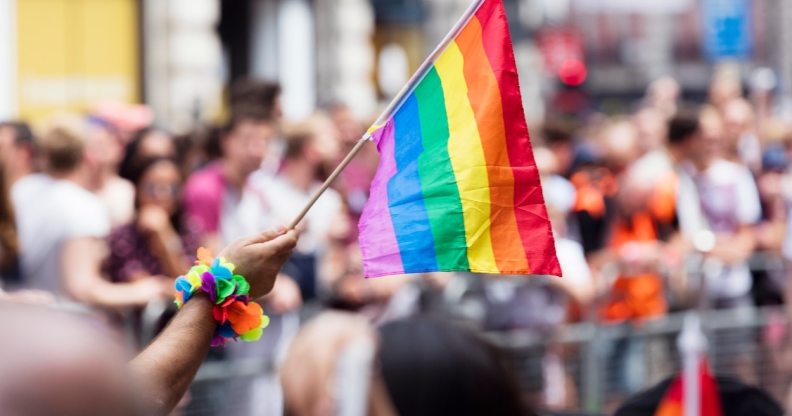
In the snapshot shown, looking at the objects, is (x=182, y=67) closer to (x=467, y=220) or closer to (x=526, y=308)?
(x=526, y=308)

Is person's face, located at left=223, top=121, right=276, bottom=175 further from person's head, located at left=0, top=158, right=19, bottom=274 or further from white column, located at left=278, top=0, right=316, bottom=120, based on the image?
white column, located at left=278, top=0, right=316, bottom=120

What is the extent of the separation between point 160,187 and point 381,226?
144 inches

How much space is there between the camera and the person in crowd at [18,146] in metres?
6.92

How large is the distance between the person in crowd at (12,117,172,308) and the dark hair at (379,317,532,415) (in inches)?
139

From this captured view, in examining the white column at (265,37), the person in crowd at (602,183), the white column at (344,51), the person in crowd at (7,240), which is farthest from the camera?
the white column at (344,51)

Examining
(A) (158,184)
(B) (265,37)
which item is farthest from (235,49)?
(A) (158,184)

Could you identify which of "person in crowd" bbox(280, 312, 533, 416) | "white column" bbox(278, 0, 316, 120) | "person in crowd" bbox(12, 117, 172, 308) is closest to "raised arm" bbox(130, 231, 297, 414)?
"person in crowd" bbox(280, 312, 533, 416)

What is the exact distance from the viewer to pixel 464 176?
9.82ft

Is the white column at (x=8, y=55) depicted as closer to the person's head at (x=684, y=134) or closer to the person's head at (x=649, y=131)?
the person's head at (x=649, y=131)

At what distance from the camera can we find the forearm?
2.33 meters

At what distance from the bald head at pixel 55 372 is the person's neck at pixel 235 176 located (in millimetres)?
5583

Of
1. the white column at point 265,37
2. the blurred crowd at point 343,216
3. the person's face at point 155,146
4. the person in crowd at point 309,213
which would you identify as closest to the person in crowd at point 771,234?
the blurred crowd at point 343,216

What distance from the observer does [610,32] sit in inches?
1944

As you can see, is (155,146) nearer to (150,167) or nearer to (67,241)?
(150,167)
